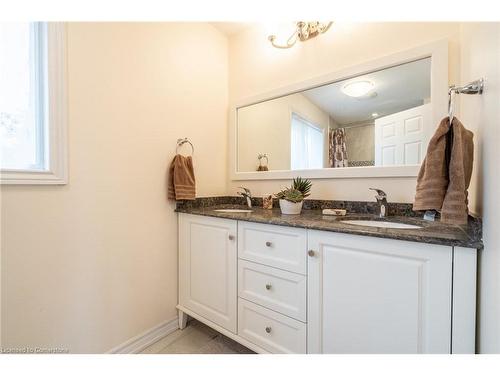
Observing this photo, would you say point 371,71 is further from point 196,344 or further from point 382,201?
point 196,344

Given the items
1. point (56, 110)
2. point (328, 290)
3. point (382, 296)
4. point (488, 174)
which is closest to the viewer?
point (488, 174)

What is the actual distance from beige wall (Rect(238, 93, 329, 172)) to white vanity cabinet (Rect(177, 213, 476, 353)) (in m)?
0.70

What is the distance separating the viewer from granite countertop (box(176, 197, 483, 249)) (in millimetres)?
713

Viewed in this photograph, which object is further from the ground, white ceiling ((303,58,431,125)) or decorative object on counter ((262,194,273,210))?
white ceiling ((303,58,431,125))

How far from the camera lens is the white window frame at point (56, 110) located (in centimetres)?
104

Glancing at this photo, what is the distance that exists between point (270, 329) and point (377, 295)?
22.2 inches

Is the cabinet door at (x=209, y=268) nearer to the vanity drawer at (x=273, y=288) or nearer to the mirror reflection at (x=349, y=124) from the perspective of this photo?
the vanity drawer at (x=273, y=288)

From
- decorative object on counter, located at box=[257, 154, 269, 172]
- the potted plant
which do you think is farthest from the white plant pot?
decorative object on counter, located at box=[257, 154, 269, 172]

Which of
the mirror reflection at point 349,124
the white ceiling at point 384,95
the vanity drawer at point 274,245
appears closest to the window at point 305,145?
the mirror reflection at point 349,124

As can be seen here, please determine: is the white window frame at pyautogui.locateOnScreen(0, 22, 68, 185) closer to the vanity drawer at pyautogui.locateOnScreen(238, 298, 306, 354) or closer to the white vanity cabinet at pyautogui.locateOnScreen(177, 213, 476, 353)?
the white vanity cabinet at pyautogui.locateOnScreen(177, 213, 476, 353)

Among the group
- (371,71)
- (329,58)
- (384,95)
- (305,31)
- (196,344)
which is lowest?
(196,344)

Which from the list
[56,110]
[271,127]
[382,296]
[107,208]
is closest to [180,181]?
[107,208]

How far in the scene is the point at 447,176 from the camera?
0.74 m
